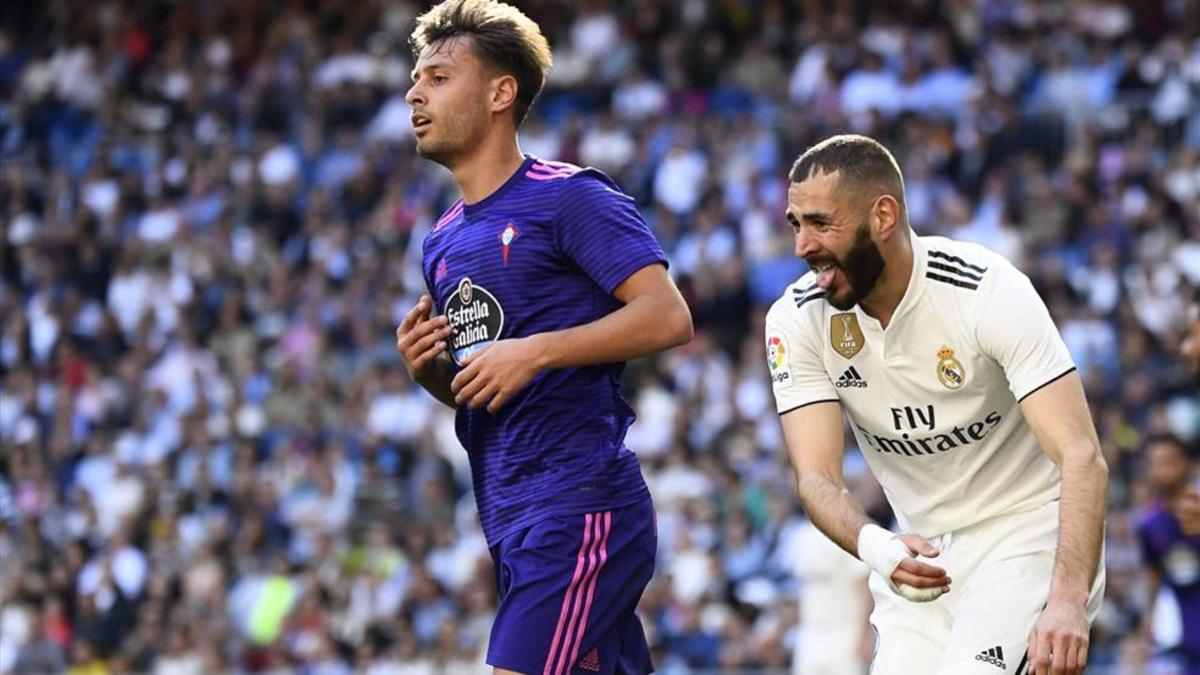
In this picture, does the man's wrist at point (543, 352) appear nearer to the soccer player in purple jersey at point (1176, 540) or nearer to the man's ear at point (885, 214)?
the man's ear at point (885, 214)

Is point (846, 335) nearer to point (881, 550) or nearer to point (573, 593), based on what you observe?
point (881, 550)

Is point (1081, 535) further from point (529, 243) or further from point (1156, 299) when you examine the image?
point (1156, 299)

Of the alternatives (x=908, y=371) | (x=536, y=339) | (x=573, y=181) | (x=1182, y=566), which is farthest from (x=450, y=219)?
(x=1182, y=566)

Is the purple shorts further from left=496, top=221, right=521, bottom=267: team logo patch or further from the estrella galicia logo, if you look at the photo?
left=496, top=221, right=521, bottom=267: team logo patch

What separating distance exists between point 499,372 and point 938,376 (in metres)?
1.28

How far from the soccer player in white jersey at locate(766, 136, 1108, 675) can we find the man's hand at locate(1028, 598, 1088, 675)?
0.77 feet

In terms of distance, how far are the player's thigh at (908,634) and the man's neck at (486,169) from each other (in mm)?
1535

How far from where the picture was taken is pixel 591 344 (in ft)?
18.0

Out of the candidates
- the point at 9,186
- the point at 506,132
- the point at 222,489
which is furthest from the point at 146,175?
the point at 506,132

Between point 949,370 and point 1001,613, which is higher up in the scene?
point 949,370

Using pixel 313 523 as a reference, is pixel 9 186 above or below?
above

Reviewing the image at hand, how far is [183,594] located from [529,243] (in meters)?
11.6

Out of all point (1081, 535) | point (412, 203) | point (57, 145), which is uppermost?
point (57, 145)

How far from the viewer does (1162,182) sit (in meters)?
16.0
